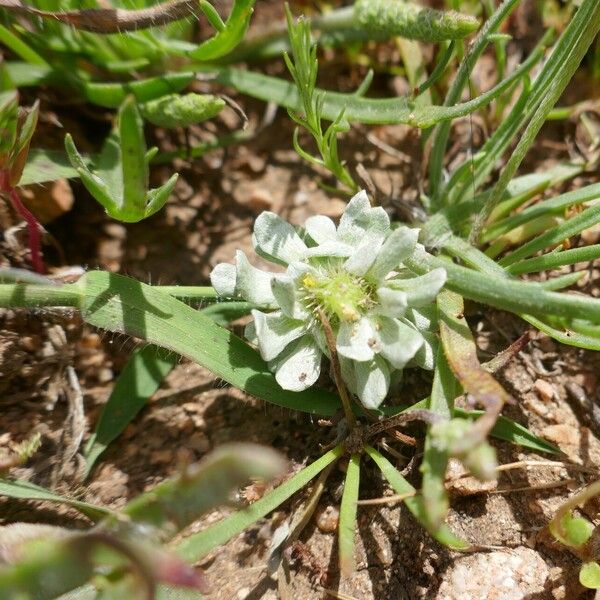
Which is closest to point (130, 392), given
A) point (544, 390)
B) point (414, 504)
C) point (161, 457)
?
point (161, 457)

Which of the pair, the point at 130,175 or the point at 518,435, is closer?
the point at 130,175

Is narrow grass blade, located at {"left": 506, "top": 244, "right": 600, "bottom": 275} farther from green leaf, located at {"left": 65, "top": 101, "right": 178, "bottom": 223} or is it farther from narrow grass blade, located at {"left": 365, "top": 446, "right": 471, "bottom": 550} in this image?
green leaf, located at {"left": 65, "top": 101, "right": 178, "bottom": 223}

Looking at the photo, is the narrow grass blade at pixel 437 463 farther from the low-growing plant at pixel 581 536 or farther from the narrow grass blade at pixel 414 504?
the low-growing plant at pixel 581 536

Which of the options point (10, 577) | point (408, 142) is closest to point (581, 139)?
point (408, 142)

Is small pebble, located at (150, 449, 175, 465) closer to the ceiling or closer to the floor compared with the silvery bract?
closer to the floor

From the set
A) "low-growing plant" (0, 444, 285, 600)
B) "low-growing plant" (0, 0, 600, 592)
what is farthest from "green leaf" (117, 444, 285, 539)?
"low-growing plant" (0, 0, 600, 592)

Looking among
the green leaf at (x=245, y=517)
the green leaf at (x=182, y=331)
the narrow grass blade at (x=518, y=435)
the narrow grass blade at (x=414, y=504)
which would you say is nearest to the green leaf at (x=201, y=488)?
the green leaf at (x=245, y=517)

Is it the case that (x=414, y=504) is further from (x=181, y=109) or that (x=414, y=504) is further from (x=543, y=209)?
(x=181, y=109)
